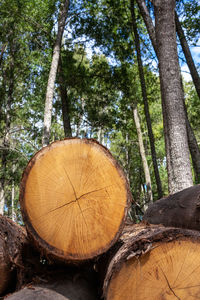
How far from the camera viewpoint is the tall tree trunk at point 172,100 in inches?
186

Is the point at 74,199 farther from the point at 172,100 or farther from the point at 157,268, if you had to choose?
the point at 172,100

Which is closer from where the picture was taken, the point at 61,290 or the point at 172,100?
the point at 61,290

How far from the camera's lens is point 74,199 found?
1907 mm

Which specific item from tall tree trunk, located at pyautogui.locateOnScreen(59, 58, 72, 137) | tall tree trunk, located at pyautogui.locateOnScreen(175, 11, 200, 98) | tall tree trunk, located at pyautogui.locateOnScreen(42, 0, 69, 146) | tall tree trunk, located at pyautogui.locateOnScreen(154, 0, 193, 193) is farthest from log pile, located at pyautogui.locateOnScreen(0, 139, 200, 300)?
tall tree trunk, located at pyautogui.locateOnScreen(175, 11, 200, 98)

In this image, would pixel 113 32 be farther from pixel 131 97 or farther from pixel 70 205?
pixel 70 205

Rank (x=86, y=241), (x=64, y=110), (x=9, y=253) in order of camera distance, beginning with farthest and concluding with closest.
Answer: (x=64, y=110) → (x=9, y=253) → (x=86, y=241)

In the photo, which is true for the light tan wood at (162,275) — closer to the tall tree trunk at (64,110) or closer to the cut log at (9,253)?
the cut log at (9,253)

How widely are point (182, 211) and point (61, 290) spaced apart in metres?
1.28

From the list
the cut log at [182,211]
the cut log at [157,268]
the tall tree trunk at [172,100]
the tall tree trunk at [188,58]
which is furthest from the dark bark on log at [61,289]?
the tall tree trunk at [188,58]

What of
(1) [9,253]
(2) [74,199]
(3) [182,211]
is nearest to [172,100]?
(3) [182,211]

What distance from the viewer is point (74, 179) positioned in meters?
1.94

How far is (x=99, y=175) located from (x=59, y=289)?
0.89 m

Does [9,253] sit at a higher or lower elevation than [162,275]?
higher

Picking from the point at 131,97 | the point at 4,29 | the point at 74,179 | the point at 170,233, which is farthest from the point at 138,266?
the point at 4,29
